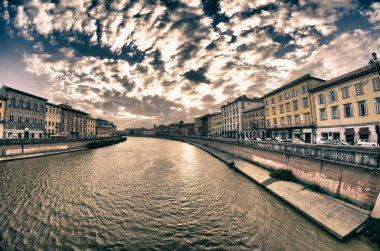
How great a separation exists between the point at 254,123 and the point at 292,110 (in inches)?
652

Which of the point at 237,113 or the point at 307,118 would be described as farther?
the point at 237,113

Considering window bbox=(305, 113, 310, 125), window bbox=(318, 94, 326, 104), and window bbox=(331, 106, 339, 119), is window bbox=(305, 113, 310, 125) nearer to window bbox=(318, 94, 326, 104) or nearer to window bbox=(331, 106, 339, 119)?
window bbox=(318, 94, 326, 104)

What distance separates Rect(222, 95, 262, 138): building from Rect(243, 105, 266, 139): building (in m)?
2.95

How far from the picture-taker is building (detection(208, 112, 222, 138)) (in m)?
84.2

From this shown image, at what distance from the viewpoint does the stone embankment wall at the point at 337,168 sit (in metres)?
10.1

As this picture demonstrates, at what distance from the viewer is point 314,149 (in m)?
14.9

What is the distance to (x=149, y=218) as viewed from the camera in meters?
11.0

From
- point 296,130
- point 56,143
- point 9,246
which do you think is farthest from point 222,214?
point 56,143

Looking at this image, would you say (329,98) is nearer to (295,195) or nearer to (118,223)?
(295,195)

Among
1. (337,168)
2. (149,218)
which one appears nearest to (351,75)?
(337,168)

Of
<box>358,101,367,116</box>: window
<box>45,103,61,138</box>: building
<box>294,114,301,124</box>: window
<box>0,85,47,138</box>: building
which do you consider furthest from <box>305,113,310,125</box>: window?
<box>45,103,61,138</box>: building

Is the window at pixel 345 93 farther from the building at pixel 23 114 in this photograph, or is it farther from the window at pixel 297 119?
the building at pixel 23 114

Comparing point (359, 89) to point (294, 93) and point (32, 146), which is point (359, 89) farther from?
point (32, 146)

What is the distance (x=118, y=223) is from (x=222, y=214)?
7273mm
